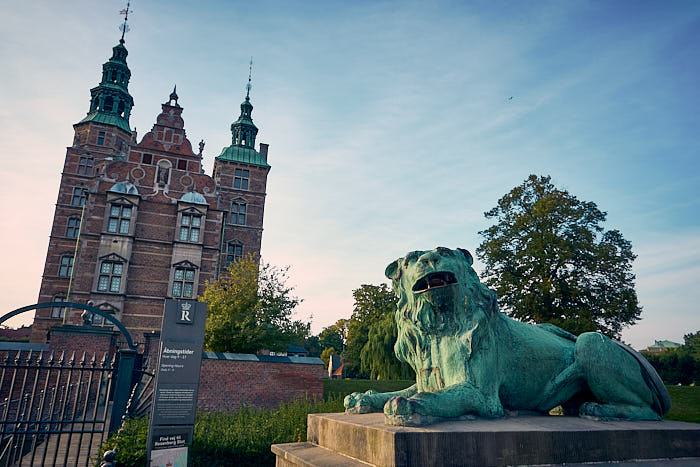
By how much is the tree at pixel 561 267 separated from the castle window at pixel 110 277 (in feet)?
70.9

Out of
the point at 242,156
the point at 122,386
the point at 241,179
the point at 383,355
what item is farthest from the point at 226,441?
the point at 242,156

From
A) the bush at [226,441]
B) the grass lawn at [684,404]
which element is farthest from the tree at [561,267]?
the bush at [226,441]

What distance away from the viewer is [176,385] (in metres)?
6.91

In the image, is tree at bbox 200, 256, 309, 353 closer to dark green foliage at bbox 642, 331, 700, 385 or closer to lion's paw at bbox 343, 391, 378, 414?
lion's paw at bbox 343, 391, 378, 414

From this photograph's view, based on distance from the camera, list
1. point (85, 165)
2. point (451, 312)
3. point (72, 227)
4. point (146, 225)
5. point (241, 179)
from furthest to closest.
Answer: point (241, 179), point (85, 165), point (72, 227), point (146, 225), point (451, 312)

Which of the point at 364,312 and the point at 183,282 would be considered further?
the point at 364,312

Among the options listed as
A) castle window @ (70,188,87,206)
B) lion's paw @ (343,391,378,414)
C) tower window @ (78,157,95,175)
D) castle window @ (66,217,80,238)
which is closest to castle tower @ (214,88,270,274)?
tower window @ (78,157,95,175)

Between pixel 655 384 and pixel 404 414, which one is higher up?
pixel 655 384

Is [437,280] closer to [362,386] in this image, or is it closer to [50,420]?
[50,420]

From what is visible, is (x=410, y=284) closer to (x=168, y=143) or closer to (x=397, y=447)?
(x=397, y=447)

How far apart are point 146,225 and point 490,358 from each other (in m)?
27.7

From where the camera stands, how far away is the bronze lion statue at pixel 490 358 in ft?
10.2

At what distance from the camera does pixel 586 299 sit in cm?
2258

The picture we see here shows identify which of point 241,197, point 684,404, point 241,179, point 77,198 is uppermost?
point 241,179
